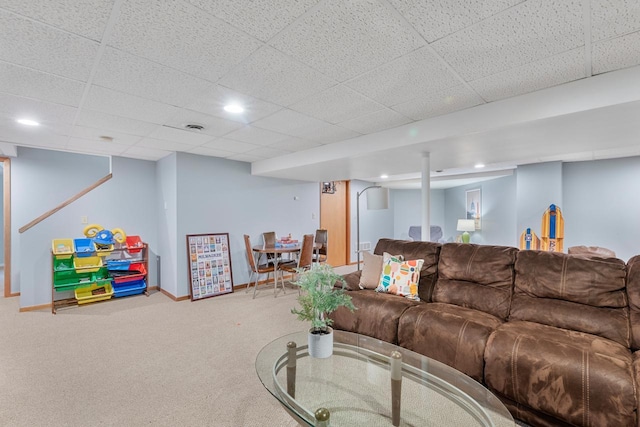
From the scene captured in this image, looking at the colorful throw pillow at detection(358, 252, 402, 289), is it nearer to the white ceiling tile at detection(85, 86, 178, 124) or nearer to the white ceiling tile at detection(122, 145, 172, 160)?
the white ceiling tile at detection(85, 86, 178, 124)

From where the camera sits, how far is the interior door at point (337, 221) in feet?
23.1

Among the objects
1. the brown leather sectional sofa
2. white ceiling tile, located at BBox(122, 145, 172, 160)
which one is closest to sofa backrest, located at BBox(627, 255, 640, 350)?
the brown leather sectional sofa

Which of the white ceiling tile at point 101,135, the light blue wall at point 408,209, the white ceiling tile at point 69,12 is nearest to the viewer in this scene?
the white ceiling tile at point 69,12

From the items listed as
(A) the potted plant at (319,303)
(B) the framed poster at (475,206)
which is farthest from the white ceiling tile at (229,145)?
(B) the framed poster at (475,206)

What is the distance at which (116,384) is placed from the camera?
7.48 ft

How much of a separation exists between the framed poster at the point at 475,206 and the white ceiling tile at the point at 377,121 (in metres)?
5.35

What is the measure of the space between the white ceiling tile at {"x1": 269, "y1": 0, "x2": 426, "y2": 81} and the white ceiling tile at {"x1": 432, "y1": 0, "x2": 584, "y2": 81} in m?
0.25

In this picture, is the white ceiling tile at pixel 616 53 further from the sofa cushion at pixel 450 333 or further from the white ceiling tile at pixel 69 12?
the white ceiling tile at pixel 69 12

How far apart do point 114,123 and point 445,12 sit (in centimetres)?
323

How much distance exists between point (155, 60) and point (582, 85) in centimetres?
297

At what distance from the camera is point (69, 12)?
56.5 inches

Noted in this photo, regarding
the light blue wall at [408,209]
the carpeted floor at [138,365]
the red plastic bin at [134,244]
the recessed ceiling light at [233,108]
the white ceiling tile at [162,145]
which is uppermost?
the recessed ceiling light at [233,108]

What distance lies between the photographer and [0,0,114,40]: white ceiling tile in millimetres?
1371

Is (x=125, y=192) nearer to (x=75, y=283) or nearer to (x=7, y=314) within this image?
(x=75, y=283)
